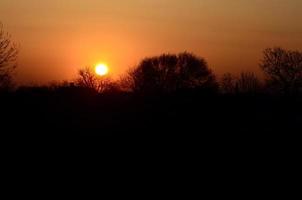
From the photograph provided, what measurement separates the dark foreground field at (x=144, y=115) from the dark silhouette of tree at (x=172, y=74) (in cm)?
3072

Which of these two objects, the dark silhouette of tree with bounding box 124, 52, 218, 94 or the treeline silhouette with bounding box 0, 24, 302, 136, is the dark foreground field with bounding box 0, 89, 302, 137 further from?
the dark silhouette of tree with bounding box 124, 52, 218, 94

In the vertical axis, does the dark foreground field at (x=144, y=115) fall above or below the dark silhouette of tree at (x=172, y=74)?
below

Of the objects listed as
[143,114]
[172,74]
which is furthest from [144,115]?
[172,74]

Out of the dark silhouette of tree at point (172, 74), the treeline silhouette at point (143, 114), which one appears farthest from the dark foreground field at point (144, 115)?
the dark silhouette of tree at point (172, 74)

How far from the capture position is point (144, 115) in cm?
2973

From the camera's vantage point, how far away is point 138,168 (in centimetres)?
1669

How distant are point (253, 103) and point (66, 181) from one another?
25.7 m

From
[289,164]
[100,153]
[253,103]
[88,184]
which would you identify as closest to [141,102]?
[253,103]

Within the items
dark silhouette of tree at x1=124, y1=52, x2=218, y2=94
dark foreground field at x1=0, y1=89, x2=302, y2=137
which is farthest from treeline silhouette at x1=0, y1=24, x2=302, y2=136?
dark silhouette of tree at x1=124, y1=52, x2=218, y2=94

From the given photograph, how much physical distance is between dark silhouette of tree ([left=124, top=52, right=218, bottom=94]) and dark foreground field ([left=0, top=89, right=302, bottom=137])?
30717mm

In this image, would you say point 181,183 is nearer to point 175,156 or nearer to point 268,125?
point 175,156

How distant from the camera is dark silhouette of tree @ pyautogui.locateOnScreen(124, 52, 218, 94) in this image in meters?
A: 70.2

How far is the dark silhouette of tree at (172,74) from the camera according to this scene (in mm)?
70250

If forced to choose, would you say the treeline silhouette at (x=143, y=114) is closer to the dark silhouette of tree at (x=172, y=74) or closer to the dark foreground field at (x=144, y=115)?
the dark foreground field at (x=144, y=115)
